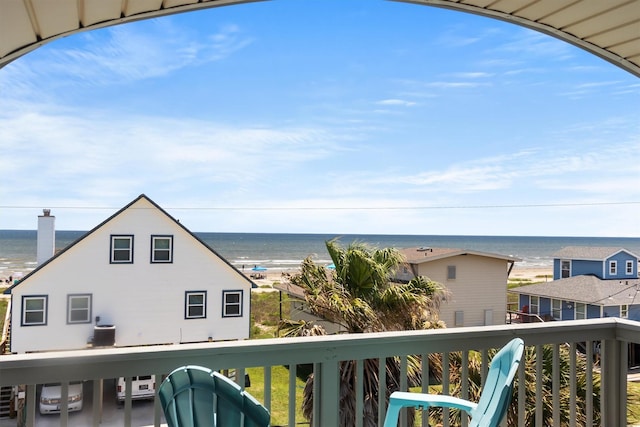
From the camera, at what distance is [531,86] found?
29.5 metres

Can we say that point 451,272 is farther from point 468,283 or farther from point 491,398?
point 491,398

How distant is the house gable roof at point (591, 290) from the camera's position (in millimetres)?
12250

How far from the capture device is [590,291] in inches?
512

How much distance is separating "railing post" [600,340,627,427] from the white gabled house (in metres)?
8.70

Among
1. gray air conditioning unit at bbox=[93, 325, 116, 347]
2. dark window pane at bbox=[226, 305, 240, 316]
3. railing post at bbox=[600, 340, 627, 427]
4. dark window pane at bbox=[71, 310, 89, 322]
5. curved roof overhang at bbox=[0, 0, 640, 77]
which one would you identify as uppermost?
curved roof overhang at bbox=[0, 0, 640, 77]

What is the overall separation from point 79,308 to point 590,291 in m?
12.2

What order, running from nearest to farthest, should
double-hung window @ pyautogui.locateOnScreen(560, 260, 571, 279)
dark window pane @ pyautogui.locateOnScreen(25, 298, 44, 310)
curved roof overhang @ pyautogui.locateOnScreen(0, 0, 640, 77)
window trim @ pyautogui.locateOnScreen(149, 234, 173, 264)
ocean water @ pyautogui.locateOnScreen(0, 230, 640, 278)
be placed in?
curved roof overhang @ pyautogui.locateOnScreen(0, 0, 640, 77), dark window pane @ pyautogui.locateOnScreen(25, 298, 44, 310), window trim @ pyautogui.locateOnScreen(149, 234, 173, 264), double-hung window @ pyautogui.locateOnScreen(560, 260, 571, 279), ocean water @ pyautogui.locateOnScreen(0, 230, 640, 278)

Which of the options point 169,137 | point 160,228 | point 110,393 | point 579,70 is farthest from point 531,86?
point 110,393

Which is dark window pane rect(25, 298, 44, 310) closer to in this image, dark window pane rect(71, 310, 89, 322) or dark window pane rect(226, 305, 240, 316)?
dark window pane rect(71, 310, 89, 322)

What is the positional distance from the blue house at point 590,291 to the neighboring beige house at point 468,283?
949 millimetres

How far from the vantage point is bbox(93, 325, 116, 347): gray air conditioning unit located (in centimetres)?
993

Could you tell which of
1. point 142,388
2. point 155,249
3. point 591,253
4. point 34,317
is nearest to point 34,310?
point 34,317

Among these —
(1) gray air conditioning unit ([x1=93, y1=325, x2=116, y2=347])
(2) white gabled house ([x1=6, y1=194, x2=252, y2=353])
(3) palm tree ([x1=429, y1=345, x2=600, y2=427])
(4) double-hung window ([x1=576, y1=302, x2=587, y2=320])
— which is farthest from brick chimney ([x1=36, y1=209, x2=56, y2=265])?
(4) double-hung window ([x1=576, y1=302, x2=587, y2=320])

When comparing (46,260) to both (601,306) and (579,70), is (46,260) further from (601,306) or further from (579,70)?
(579,70)
